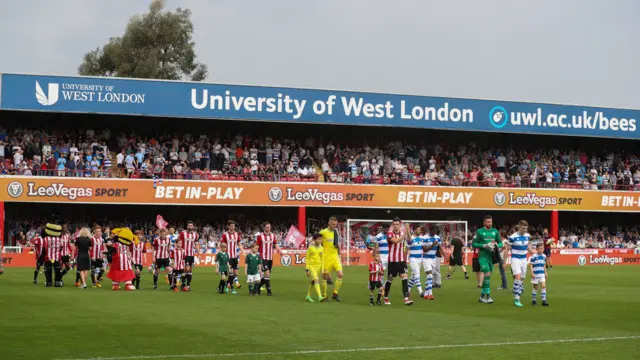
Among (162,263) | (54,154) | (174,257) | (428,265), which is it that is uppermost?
(54,154)

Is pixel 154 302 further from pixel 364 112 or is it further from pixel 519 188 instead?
pixel 519 188

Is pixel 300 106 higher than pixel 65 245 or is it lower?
higher

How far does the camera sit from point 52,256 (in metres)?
29.6

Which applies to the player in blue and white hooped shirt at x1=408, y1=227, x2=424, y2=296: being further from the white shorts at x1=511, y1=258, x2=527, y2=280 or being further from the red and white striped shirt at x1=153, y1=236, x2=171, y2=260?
the red and white striped shirt at x1=153, y1=236, x2=171, y2=260

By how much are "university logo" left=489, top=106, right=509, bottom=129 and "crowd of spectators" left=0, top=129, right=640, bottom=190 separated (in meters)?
2.79

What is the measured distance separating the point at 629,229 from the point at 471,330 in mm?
50351

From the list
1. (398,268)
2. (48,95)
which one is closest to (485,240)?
(398,268)

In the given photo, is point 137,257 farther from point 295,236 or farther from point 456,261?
point 295,236

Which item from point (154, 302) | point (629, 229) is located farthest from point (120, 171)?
point (629, 229)

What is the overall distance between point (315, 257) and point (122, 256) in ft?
23.8

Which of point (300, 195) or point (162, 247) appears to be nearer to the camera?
point (162, 247)

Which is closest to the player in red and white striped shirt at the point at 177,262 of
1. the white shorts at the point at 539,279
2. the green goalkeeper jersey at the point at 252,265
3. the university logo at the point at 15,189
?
the green goalkeeper jersey at the point at 252,265

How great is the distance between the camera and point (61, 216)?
51219mm

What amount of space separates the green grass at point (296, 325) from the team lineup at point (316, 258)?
615 millimetres
